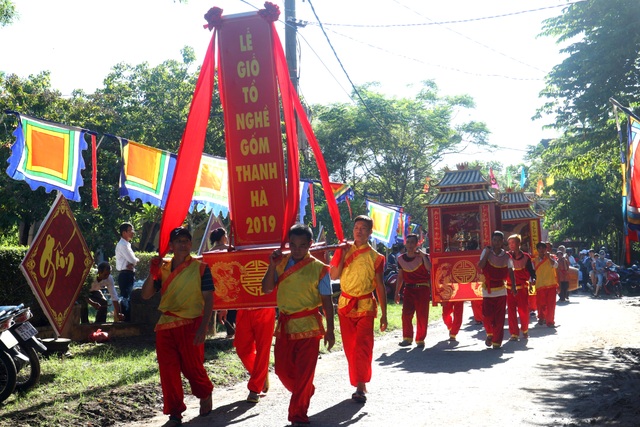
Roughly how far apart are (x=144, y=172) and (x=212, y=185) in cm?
163

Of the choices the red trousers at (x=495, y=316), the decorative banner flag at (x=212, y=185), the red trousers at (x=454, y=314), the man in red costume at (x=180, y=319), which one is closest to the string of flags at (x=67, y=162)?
the decorative banner flag at (x=212, y=185)

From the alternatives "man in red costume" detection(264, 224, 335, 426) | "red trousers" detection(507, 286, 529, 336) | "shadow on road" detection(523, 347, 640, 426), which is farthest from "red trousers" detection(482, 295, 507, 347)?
"man in red costume" detection(264, 224, 335, 426)

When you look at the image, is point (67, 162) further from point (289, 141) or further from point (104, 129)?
point (104, 129)

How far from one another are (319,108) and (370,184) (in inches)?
190

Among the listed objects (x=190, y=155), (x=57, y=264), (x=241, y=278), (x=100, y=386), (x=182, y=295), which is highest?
(x=190, y=155)

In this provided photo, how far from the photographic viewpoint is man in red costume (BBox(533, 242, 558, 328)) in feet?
50.0

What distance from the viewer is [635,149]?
9.77 metres

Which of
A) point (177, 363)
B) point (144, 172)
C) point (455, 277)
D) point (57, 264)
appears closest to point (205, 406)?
point (177, 363)

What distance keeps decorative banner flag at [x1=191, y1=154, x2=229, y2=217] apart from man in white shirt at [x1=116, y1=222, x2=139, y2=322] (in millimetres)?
1275

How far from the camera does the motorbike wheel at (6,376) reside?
22.4 feet

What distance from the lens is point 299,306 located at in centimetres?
622

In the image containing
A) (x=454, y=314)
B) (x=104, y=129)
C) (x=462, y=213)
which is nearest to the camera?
(x=454, y=314)

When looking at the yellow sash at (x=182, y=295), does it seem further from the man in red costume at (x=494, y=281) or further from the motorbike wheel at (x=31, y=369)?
the man in red costume at (x=494, y=281)

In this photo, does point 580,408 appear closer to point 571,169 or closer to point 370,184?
point 571,169
